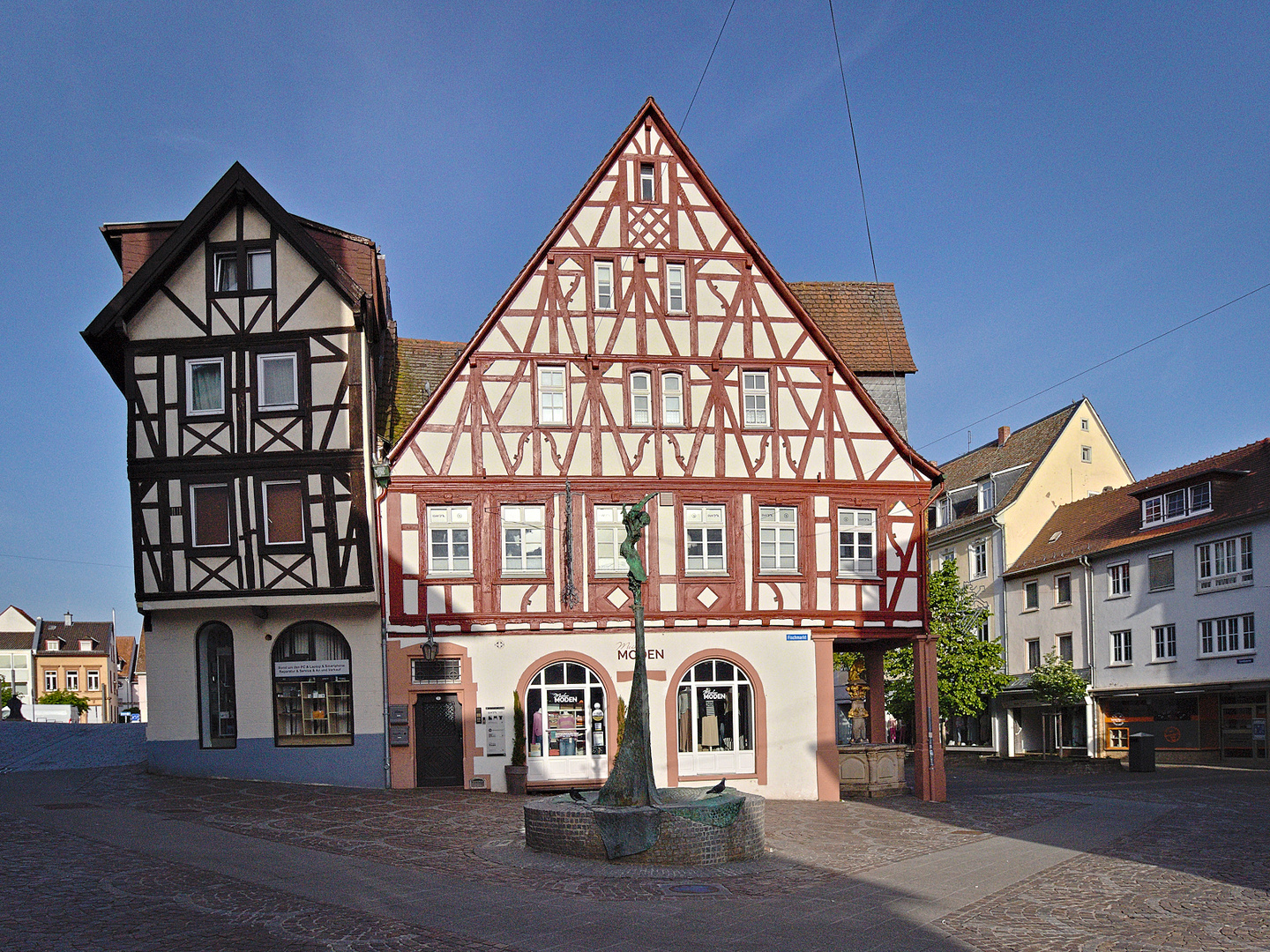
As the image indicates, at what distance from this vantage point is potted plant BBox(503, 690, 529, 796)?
23.9 metres

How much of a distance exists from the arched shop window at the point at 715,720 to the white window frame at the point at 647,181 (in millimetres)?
10050

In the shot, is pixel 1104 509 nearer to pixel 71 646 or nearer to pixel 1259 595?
pixel 1259 595

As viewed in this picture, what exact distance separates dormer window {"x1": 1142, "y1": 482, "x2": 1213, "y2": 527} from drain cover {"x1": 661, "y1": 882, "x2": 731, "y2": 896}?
32.3 m

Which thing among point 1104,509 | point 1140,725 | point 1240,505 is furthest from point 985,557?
point 1240,505

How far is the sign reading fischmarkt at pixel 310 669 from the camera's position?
969 inches

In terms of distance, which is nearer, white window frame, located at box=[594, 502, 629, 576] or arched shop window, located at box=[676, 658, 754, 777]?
arched shop window, located at box=[676, 658, 754, 777]

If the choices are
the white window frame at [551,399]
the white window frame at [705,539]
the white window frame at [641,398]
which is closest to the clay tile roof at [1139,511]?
the white window frame at [705,539]

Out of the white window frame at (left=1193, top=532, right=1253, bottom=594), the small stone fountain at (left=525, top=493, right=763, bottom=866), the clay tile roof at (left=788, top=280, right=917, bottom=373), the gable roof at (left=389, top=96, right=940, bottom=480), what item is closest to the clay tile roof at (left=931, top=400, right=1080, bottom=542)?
the white window frame at (left=1193, top=532, right=1253, bottom=594)

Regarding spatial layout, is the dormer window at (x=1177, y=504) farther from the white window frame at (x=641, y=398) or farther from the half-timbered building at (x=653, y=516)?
the white window frame at (x=641, y=398)

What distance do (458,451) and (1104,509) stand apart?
31.4 m

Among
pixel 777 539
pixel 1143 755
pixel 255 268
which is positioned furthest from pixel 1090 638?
pixel 255 268

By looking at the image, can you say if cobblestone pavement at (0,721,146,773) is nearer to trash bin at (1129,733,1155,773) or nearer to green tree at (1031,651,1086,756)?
trash bin at (1129,733,1155,773)

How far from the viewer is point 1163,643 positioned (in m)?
41.8

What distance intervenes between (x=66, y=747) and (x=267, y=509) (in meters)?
13.5
